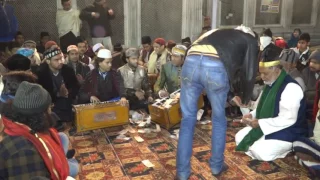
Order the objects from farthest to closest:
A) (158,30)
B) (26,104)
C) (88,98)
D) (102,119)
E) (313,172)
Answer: (158,30), (88,98), (102,119), (313,172), (26,104)

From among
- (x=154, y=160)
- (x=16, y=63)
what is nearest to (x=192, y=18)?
(x=16, y=63)

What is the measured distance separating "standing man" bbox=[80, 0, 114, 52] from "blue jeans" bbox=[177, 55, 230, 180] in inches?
171

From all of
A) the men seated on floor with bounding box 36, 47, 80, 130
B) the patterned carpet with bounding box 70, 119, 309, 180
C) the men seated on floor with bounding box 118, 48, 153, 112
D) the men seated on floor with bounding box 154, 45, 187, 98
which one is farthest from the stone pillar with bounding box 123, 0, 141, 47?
the patterned carpet with bounding box 70, 119, 309, 180

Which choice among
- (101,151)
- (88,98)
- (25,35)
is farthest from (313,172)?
(25,35)

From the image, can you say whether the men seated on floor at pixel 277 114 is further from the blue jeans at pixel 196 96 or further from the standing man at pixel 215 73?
the blue jeans at pixel 196 96

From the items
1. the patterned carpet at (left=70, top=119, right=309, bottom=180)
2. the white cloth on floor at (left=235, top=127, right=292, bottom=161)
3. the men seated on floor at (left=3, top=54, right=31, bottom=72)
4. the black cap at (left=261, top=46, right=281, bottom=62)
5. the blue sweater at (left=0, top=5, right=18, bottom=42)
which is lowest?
the patterned carpet at (left=70, top=119, right=309, bottom=180)

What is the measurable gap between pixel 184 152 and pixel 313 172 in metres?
1.14

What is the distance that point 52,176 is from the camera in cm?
198

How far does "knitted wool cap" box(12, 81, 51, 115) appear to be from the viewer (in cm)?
192

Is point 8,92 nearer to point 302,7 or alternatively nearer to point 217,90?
point 217,90

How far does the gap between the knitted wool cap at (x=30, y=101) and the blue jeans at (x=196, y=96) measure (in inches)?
51.1

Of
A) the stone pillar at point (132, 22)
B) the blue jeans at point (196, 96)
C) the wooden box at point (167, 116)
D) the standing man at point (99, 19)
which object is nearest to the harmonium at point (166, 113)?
the wooden box at point (167, 116)

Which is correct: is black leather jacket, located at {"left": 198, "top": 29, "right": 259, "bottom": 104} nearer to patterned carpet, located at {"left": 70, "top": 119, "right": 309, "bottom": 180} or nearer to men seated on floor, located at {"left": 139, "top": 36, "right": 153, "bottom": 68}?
patterned carpet, located at {"left": 70, "top": 119, "right": 309, "bottom": 180}

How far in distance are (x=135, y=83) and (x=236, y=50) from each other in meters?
2.40
